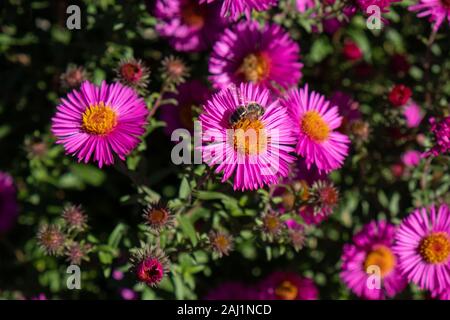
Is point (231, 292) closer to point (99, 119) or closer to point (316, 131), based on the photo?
point (316, 131)

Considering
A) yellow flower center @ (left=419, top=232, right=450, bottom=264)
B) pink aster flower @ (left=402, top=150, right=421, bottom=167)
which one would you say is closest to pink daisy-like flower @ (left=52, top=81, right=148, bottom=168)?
yellow flower center @ (left=419, top=232, right=450, bottom=264)

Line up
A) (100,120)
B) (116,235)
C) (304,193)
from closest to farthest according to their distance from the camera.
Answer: (100,120) → (304,193) → (116,235)

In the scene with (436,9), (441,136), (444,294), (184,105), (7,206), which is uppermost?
(436,9)

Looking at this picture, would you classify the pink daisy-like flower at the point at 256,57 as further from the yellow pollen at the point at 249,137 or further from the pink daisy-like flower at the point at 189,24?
the yellow pollen at the point at 249,137

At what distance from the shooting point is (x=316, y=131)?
273 centimetres

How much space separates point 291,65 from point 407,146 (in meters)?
1.00

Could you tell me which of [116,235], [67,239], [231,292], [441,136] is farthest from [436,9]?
[67,239]

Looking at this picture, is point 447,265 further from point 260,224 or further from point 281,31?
point 281,31

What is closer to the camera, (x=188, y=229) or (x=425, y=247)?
(x=188, y=229)

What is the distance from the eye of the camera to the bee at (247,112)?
7.84ft

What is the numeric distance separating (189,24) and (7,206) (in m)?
1.76

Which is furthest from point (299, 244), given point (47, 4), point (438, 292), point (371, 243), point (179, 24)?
point (47, 4)

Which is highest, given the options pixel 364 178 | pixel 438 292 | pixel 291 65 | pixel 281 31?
pixel 281 31

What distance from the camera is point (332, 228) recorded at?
3.61 m
